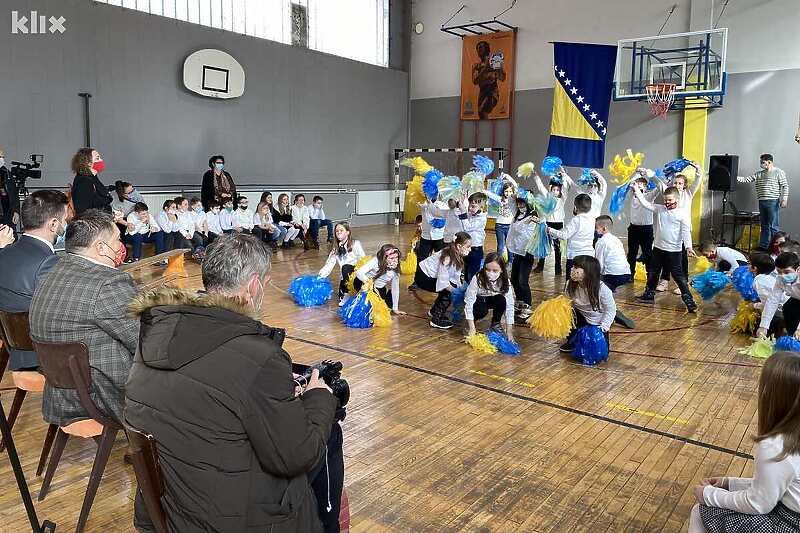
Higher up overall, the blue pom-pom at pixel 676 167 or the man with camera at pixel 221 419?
the blue pom-pom at pixel 676 167

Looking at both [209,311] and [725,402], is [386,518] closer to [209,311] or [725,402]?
[209,311]

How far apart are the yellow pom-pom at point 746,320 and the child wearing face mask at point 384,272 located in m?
3.20

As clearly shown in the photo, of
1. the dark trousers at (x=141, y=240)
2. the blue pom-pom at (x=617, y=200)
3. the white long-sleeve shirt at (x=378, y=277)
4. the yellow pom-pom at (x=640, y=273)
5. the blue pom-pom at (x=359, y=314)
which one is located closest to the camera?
the blue pom-pom at (x=359, y=314)

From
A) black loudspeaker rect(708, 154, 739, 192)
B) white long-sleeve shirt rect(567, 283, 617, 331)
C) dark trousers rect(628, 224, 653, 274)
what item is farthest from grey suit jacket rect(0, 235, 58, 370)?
black loudspeaker rect(708, 154, 739, 192)

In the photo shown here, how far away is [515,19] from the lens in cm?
1474

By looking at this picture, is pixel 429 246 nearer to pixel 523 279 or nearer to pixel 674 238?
pixel 523 279

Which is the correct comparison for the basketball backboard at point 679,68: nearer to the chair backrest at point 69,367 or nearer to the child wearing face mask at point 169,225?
the child wearing face mask at point 169,225

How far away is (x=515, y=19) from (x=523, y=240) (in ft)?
33.3

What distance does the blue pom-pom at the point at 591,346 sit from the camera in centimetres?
480

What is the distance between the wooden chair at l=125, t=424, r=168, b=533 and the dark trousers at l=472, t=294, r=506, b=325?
3991 millimetres

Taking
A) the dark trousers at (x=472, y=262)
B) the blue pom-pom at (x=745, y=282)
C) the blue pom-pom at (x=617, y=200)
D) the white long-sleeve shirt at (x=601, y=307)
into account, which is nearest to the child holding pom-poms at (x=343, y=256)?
the dark trousers at (x=472, y=262)

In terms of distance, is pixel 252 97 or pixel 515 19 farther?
pixel 515 19

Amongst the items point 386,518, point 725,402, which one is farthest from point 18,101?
point 725,402

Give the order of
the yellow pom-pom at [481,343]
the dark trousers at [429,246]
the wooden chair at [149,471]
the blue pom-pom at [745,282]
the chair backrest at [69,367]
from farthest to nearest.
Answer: the dark trousers at [429,246] < the blue pom-pom at [745,282] < the yellow pom-pom at [481,343] < the chair backrest at [69,367] < the wooden chair at [149,471]
